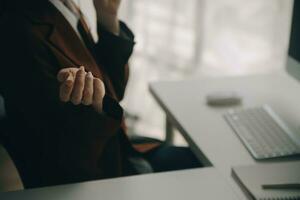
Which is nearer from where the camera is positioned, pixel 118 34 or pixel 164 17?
pixel 118 34

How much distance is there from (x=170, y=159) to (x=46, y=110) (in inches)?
21.0

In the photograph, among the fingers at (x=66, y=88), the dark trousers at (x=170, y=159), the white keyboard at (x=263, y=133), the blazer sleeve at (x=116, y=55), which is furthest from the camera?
the dark trousers at (x=170, y=159)

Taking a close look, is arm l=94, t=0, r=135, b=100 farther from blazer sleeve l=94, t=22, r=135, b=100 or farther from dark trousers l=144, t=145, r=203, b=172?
dark trousers l=144, t=145, r=203, b=172

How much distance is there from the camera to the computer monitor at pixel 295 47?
136 centimetres

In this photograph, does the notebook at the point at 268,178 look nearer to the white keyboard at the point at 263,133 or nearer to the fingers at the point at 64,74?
the white keyboard at the point at 263,133

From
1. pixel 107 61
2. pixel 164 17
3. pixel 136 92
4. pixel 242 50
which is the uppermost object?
pixel 107 61

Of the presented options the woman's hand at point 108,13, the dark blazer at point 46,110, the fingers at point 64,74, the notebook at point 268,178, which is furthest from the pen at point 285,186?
the woman's hand at point 108,13

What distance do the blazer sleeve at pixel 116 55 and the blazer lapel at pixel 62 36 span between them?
12 cm

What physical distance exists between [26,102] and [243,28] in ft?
5.06

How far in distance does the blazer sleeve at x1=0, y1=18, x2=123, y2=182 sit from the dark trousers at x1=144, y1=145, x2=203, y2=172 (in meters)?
0.40

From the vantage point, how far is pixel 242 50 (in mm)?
2439

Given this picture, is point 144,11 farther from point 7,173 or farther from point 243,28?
point 7,173

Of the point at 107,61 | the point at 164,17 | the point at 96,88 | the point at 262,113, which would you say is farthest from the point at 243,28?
the point at 96,88

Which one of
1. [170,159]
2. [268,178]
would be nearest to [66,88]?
[268,178]
